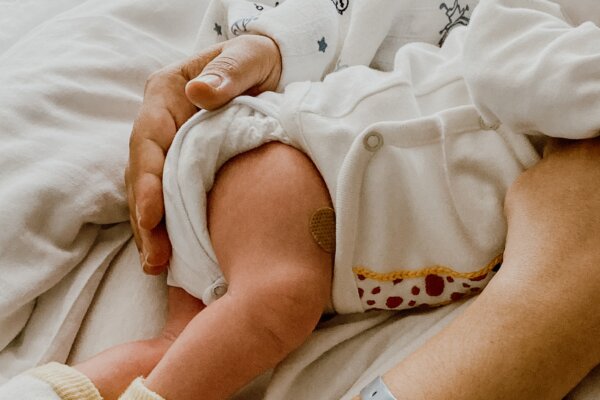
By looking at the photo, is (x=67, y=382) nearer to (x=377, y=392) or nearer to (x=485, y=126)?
(x=377, y=392)

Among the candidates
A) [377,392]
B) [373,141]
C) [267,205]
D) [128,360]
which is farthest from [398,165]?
[128,360]

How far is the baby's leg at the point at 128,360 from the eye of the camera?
635mm

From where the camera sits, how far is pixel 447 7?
934mm

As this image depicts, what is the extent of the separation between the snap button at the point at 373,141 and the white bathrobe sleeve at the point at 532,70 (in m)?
0.11

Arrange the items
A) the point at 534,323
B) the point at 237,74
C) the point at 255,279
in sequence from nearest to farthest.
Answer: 1. the point at 534,323
2. the point at 255,279
3. the point at 237,74

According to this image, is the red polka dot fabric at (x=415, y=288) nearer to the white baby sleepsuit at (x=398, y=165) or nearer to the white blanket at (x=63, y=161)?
the white baby sleepsuit at (x=398, y=165)

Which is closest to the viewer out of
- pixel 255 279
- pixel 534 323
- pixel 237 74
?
pixel 534 323

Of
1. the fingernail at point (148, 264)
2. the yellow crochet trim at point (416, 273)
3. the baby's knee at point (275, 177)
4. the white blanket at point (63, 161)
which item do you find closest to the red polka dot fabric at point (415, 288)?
the yellow crochet trim at point (416, 273)

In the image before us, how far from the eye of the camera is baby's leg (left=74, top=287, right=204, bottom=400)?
0.63 metres

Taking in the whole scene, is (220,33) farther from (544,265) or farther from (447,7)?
(544,265)

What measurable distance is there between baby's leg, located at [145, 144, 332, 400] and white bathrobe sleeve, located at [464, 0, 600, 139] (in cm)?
21

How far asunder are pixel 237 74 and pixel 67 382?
0.38 meters

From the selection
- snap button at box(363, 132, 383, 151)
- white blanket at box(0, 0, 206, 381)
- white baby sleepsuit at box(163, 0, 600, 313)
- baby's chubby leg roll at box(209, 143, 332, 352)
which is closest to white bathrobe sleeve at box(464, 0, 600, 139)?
white baby sleepsuit at box(163, 0, 600, 313)

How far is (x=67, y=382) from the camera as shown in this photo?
23.9 inches
